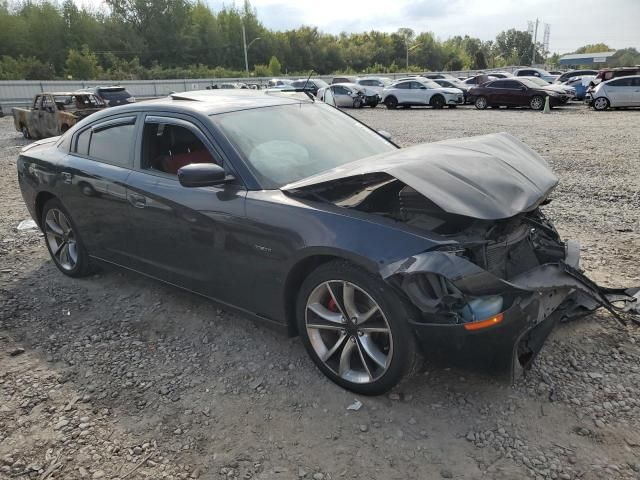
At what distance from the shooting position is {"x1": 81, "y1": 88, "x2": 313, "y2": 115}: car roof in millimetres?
3633

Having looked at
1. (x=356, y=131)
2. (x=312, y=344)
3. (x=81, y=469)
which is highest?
(x=356, y=131)

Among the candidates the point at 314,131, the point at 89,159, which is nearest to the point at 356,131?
the point at 314,131

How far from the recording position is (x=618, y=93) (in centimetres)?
2000

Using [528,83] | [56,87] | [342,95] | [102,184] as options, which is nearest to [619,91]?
[528,83]

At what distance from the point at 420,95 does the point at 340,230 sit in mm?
24323

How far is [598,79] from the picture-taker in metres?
22.7

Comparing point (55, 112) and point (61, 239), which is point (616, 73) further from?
point (61, 239)

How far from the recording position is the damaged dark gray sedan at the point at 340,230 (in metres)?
2.49

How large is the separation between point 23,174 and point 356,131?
331cm

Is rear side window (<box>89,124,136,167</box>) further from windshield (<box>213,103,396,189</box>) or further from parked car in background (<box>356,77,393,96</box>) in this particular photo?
parked car in background (<box>356,77,393,96</box>)

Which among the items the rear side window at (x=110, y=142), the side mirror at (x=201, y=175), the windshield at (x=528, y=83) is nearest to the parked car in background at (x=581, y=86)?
the windshield at (x=528, y=83)

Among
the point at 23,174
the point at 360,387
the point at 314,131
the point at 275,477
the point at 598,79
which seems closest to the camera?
the point at 275,477

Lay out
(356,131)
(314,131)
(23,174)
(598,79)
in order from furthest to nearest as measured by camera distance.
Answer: (598,79) < (23,174) < (356,131) < (314,131)

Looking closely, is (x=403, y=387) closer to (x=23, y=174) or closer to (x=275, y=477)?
(x=275, y=477)
